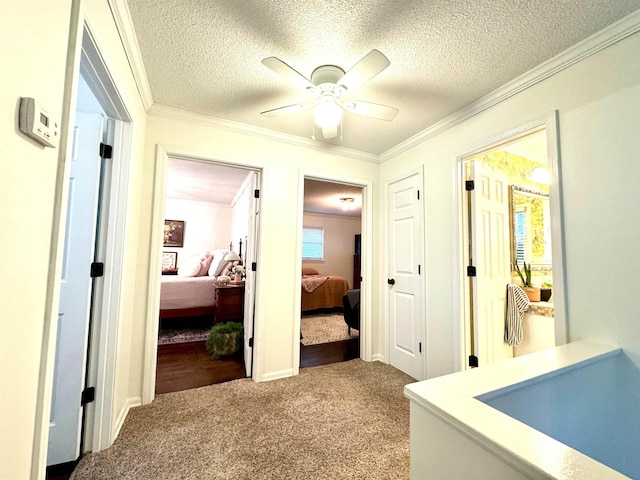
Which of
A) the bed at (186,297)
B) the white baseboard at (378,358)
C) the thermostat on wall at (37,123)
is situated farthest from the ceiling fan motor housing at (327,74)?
the bed at (186,297)

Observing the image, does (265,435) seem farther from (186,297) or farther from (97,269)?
(186,297)

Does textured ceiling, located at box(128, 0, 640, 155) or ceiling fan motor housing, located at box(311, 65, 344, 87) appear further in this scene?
ceiling fan motor housing, located at box(311, 65, 344, 87)

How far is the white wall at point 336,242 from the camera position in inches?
288

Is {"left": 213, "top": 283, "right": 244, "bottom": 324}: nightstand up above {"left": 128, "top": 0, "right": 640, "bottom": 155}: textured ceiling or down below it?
below

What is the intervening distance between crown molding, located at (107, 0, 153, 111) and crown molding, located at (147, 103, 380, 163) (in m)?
0.19

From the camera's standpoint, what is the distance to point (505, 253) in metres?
2.54

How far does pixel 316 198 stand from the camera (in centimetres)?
563

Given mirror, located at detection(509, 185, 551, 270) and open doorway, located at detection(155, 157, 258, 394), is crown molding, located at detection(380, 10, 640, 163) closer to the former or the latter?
mirror, located at detection(509, 185, 551, 270)

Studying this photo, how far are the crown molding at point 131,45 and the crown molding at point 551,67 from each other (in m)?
2.37

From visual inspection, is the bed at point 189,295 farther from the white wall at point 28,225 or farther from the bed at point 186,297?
the white wall at point 28,225

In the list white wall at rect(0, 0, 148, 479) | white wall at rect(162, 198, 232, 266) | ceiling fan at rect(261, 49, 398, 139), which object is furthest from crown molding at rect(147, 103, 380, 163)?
white wall at rect(162, 198, 232, 266)

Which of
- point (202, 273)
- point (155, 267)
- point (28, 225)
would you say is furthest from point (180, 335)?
point (28, 225)

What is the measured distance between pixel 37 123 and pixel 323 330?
13.5 feet

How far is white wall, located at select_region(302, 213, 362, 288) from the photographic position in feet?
24.0
